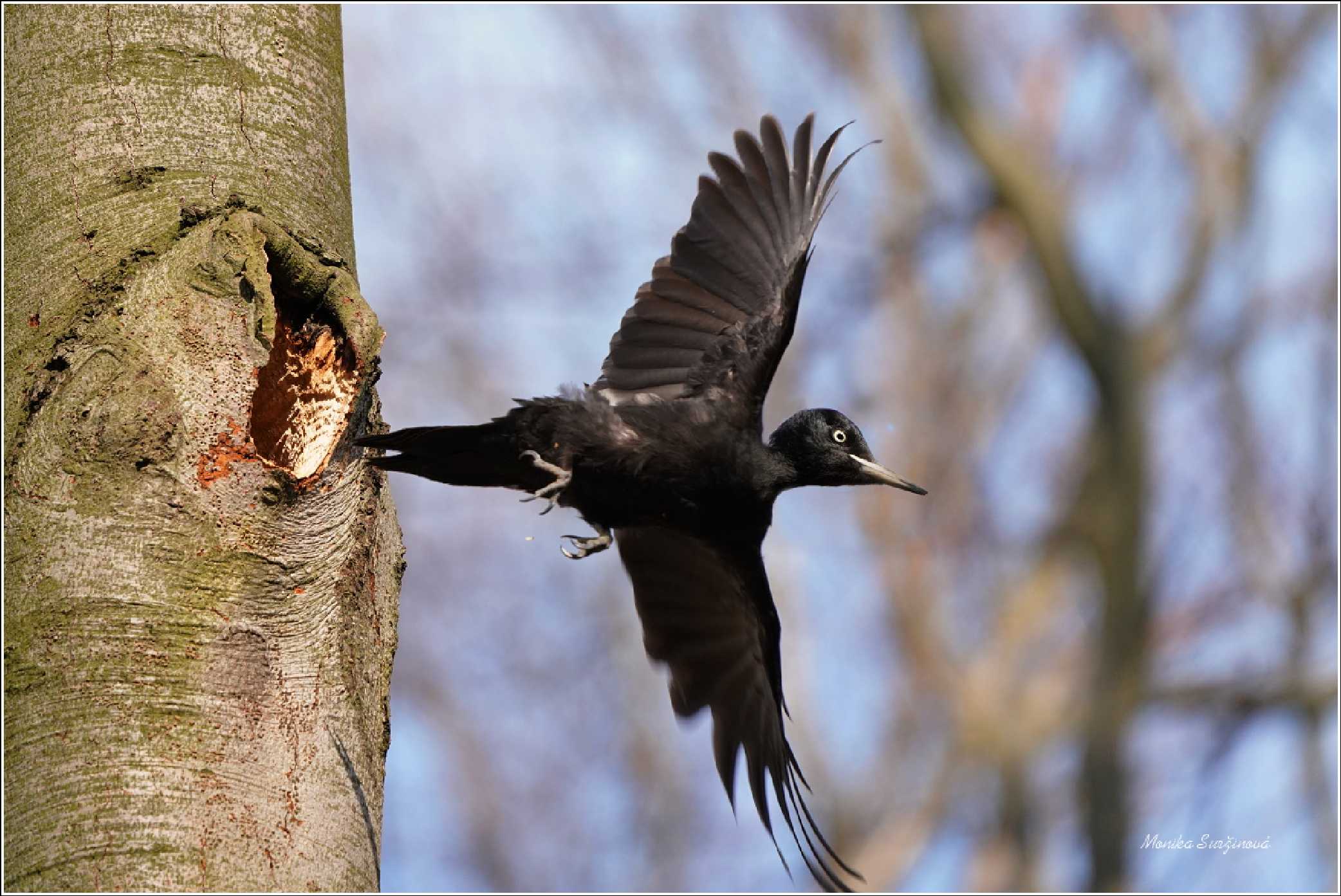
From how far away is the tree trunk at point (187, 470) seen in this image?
2.43m

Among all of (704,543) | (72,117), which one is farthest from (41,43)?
(704,543)

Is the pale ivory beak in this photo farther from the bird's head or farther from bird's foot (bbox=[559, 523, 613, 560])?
bird's foot (bbox=[559, 523, 613, 560])

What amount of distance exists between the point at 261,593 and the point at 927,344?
9.95 metres

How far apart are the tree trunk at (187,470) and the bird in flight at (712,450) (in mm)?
1033

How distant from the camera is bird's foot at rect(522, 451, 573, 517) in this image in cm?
412

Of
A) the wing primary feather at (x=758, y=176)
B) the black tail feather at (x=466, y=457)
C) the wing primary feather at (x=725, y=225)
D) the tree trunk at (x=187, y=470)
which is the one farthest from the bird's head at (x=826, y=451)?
the tree trunk at (x=187, y=470)

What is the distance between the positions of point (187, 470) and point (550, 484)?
165 centimetres

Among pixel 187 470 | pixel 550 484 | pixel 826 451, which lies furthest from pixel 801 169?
pixel 187 470

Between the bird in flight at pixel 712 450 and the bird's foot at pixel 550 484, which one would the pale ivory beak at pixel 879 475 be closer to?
the bird in flight at pixel 712 450

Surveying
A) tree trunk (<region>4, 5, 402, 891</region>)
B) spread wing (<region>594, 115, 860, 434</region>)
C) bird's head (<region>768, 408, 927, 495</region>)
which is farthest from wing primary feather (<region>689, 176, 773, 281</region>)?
tree trunk (<region>4, 5, 402, 891</region>)

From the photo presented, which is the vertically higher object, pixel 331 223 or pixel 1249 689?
pixel 331 223

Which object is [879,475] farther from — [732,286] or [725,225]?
[725,225]

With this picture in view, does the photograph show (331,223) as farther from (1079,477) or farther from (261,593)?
(1079,477)

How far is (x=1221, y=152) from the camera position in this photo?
9297 mm
